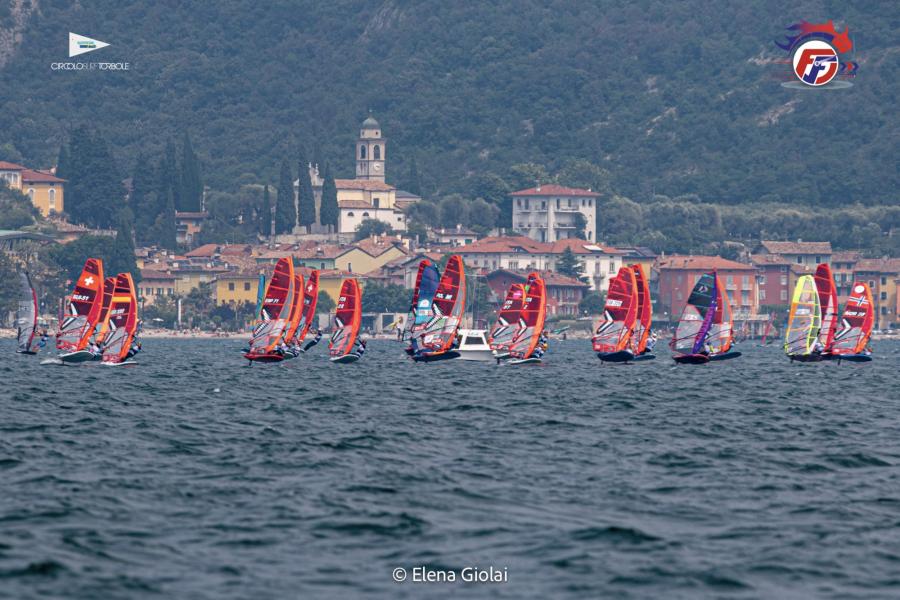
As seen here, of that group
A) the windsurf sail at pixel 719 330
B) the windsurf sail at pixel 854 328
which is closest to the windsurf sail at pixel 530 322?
the windsurf sail at pixel 719 330

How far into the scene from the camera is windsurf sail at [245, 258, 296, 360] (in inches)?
3615

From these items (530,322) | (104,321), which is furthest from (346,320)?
(104,321)

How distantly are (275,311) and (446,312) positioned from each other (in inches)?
365

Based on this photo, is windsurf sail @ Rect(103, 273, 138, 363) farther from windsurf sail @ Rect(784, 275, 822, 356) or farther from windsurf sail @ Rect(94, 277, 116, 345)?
windsurf sail @ Rect(784, 275, 822, 356)

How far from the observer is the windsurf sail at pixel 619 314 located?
324 feet

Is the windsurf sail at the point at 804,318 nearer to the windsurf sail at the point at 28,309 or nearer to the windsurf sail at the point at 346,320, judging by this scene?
the windsurf sail at the point at 346,320

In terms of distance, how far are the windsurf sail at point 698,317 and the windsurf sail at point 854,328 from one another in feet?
30.6

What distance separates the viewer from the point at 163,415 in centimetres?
5331

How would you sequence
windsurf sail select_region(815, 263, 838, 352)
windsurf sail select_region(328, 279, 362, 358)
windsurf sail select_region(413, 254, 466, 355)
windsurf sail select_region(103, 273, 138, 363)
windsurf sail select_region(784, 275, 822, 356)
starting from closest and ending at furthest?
windsurf sail select_region(103, 273, 138, 363), windsurf sail select_region(413, 254, 466, 355), windsurf sail select_region(784, 275, 822, 356), windsurf sail select_region(815, 263, 838, 352), windsurf sail select_region(328, 279, 362, 358)

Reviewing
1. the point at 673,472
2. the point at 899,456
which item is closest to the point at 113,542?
the point at 673,472

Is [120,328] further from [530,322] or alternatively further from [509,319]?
[530,322]

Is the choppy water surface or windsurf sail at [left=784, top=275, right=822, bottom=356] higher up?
windsurf sail at [left=784, top=275, right=822, bottom=356]

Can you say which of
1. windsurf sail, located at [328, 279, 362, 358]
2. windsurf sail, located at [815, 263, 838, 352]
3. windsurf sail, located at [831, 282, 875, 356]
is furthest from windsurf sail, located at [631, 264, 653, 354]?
windsurf sail, located at [328, 279, 362, 358]

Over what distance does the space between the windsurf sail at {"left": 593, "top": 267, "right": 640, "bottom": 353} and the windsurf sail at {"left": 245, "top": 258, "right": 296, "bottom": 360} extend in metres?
16.3
